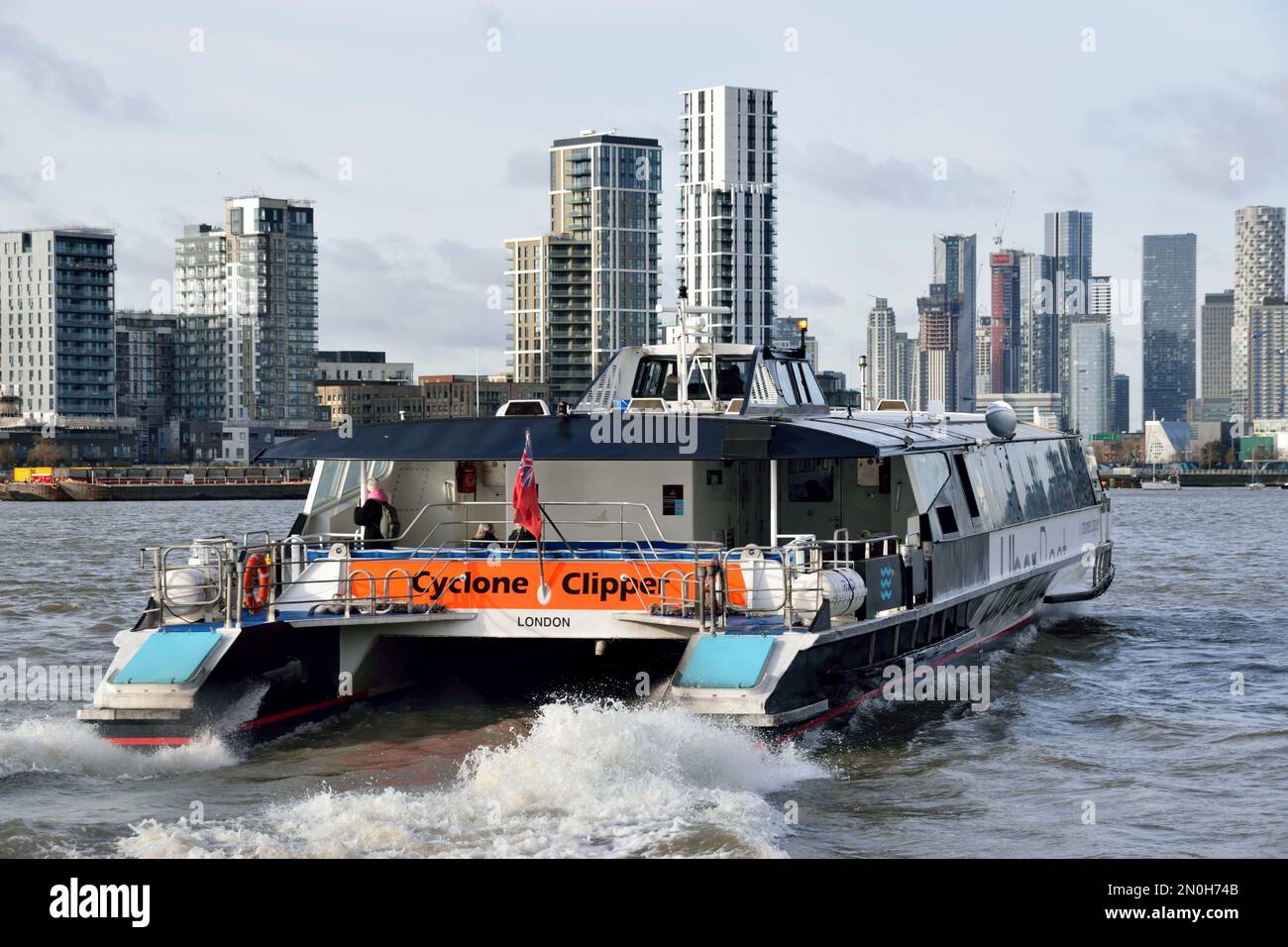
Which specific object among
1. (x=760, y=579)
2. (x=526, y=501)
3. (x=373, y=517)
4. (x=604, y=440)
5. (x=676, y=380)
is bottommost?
(x=760, y=579)

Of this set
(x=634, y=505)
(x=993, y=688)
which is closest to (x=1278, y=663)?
(x=993, y=688)

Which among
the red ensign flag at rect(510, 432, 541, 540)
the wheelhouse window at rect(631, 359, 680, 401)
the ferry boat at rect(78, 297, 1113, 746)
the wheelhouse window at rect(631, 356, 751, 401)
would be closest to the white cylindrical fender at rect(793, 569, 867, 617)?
the ferry boat at rect(78, 297, 1113, 746)

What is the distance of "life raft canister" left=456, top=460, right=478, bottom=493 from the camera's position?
61.4ft

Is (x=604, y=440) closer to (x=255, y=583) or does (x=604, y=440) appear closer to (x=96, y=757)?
(x=255, y=583)

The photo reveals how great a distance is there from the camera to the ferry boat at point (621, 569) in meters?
14.7

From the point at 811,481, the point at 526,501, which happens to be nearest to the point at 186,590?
the point at 526,501

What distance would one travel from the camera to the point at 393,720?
16578 millimetres

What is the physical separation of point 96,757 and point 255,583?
236 centimetres

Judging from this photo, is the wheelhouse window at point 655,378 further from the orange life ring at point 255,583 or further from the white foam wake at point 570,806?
the white foam wake at point 570,806

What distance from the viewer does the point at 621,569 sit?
51.4ft

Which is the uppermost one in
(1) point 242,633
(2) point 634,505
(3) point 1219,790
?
(2) point 634,505

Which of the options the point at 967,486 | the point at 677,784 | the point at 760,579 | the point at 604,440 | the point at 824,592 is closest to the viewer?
the point at 677,784
